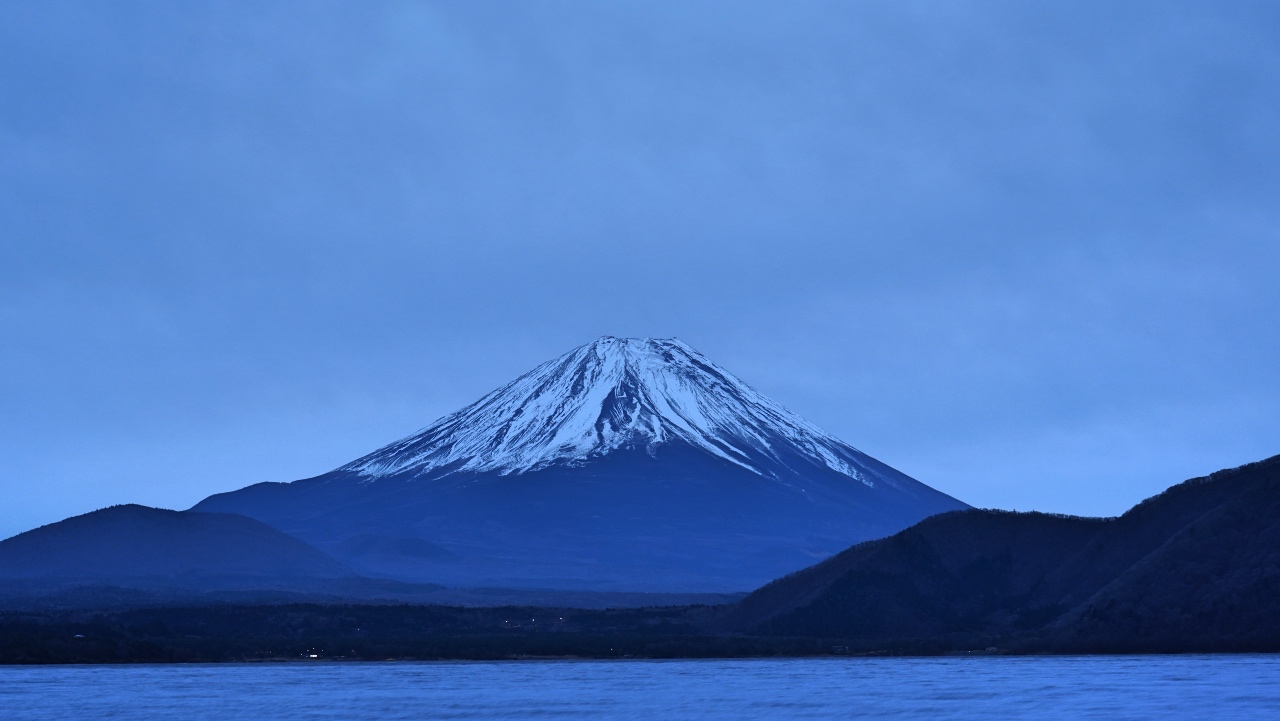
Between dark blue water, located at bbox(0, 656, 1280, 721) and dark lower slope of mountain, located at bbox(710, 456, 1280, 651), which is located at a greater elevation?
dark lower slope of mountain, located at bbox(710, 456, 1280, 651)

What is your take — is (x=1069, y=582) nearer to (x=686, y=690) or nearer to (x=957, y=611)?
(x=957, y=611)

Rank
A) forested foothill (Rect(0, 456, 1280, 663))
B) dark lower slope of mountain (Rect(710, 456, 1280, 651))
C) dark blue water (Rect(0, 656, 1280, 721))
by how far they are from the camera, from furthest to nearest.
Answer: forested foothill (Rect(0, 456, 1280, 663)), dark lower slope of mountain (Rect(710, 456, 1280, 651)), dark blue water (Rect(0, 656, 1280, 721))

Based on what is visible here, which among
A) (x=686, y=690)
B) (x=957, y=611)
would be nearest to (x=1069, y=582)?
(x=957, y=611)

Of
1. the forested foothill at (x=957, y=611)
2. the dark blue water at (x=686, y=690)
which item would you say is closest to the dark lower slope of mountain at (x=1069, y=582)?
the forested foothill at (x=957, y=611)

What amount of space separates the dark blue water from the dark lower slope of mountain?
3.99 metres

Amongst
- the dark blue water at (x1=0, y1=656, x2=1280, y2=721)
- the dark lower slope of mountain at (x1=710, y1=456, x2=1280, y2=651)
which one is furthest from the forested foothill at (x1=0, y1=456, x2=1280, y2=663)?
the dark blue water at (x1=0, y1=656, x2=1280, y2=721)

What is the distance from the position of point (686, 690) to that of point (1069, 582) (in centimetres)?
3751

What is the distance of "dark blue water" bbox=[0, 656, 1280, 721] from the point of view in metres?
57.5

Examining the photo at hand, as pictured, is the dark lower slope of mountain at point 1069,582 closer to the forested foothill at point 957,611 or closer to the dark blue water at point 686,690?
the forested foothill at point 957,611

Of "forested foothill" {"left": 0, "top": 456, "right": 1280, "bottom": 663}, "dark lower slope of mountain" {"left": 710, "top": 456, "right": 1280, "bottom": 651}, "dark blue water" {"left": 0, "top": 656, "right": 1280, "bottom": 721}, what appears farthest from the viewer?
"forested foothill" {"left": 0, "top": 456, "right": 1280, "bottom": 663}

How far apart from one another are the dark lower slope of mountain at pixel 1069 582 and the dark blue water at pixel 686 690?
399 cm

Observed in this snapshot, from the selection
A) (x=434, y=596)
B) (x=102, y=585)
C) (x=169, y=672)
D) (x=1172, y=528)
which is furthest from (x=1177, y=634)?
(x=102, y=585)

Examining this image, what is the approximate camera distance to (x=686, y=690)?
68.2m

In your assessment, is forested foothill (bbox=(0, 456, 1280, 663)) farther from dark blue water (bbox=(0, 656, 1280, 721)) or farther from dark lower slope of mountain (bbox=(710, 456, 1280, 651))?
dark blue water (bbox=(0, 656, 1280, 721))
